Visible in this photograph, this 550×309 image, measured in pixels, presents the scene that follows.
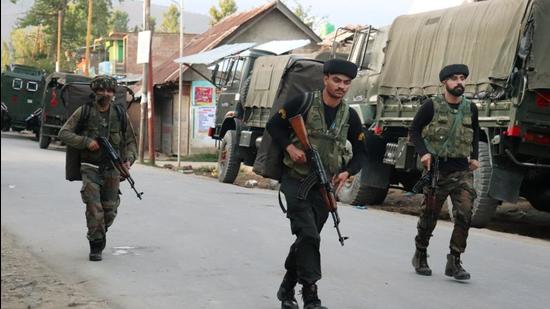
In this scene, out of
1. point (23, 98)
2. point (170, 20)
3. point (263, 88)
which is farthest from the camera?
point (170, 20)

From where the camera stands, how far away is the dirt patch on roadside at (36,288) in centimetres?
552

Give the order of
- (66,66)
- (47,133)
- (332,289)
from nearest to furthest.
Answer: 1. (332,289)
2. (47,133)
3. (66,66)

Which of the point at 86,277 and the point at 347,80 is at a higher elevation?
the point at 347,80

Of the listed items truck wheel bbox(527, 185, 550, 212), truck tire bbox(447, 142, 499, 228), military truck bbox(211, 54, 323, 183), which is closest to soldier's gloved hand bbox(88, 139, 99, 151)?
truck tire bbox(447, 142, 499, 228)

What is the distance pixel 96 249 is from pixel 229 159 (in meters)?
10.3

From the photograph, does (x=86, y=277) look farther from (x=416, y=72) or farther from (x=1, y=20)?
(x=416, y=72)

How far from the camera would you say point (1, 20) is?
110 inches

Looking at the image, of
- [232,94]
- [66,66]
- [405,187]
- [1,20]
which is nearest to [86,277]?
[1,20]

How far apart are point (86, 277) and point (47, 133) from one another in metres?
22.8

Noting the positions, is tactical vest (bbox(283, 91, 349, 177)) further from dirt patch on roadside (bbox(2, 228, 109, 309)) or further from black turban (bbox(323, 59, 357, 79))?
dirt patch on roadside (bbox(2, 228, 109, 309))

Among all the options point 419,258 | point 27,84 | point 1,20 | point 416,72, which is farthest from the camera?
point 27,84

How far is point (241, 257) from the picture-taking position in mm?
7613

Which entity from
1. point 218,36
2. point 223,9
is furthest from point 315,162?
point 223,9

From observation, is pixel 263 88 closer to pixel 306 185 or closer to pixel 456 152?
pixel 456 152
